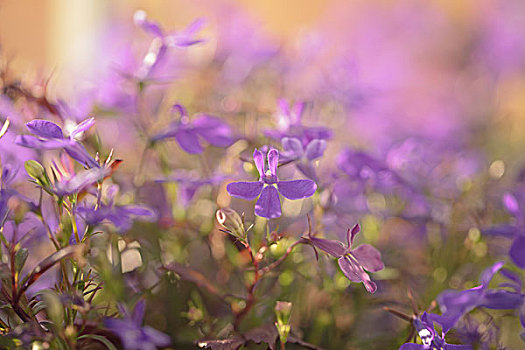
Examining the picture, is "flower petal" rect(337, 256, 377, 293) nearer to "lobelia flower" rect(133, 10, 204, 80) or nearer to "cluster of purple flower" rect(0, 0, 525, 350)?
"cluster of purple flower" rect(0, 0, 525, 350)

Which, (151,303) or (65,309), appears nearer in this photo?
(65,309)

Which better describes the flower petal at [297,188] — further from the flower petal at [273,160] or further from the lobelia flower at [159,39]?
the lobelia flower at [159,39]

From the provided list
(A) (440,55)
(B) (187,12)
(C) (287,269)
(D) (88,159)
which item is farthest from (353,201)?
(A) (440,55)

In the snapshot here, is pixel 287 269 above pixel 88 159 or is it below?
below

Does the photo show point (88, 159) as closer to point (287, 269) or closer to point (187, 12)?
point (287, 269)

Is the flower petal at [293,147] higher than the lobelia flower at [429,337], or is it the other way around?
the flower petal at [293,147]

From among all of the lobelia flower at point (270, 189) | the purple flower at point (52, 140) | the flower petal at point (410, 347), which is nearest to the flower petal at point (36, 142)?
the purple flower at point (52, 140)
